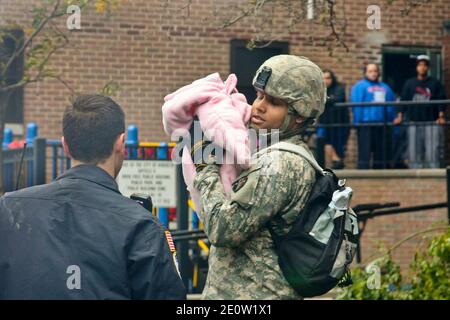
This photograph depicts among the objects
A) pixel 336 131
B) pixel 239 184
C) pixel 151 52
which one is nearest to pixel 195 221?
pixel 336 131

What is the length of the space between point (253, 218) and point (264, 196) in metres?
0.09

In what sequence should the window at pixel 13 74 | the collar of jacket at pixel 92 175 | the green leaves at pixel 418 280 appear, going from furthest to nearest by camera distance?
the window at pixel 13 74 → the green leaves at pixel 418 280 → the collar of jacket at pixel 92 175

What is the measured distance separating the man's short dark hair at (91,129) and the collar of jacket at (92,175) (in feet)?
0.13

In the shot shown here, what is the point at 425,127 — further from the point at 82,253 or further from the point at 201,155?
the point at 82,253

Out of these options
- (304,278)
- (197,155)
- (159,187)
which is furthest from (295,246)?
(159,187)

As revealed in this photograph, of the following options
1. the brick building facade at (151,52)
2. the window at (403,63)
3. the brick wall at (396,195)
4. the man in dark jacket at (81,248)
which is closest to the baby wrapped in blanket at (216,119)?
the man in dark jacket at (81,248)

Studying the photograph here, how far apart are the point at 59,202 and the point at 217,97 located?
2.76ft

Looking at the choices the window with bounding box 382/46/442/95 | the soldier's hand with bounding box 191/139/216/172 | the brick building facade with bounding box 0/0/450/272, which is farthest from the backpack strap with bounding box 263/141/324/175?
the window with bounding box 382/46/442/95

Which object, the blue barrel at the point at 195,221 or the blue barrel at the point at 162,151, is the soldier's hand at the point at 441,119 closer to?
the blue barrel at the point at 195,221

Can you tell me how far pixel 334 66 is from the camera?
15727 millimetres

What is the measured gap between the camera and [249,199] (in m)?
3.73

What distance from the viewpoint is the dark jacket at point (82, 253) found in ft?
10.8

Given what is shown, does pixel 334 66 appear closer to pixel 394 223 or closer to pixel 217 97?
pixel 394 223

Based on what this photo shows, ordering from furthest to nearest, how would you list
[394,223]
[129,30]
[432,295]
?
[129,30]
[394,223]
[432,295]
